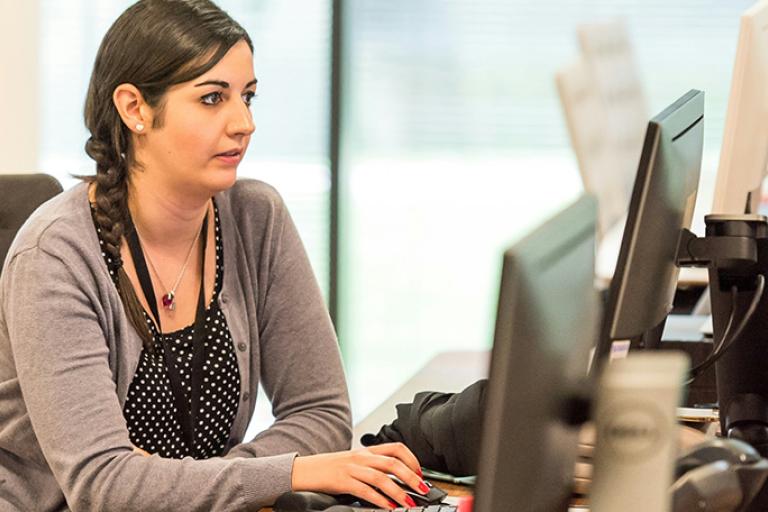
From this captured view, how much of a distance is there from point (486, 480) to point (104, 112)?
3.59ft

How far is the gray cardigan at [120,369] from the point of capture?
1524 millimetres

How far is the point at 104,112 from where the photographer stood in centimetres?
179

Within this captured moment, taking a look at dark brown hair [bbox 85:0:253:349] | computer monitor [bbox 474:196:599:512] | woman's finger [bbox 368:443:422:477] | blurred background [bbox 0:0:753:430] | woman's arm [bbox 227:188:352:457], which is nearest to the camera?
computer monitor [bbox 474:196:599:512]

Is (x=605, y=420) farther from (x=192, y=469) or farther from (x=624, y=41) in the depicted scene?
(x=624, y=41)

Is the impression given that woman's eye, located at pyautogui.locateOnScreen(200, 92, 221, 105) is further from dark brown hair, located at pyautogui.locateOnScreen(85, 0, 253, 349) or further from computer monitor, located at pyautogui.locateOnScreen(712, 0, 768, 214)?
computer monitor, located at pyautogui.locateOnScreen(712, 0, 768, 214)

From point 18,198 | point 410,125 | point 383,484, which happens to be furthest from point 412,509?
point 410,125

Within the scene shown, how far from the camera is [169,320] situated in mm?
1781

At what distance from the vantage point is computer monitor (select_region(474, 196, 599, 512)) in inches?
34.2

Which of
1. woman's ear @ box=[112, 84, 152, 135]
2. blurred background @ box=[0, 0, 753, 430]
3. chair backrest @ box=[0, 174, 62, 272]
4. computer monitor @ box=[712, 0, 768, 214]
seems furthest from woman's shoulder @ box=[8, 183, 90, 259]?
blurred background @ box=[0, 0, 753, 430]

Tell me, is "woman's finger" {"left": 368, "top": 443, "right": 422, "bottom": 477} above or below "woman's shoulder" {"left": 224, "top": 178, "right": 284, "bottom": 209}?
below

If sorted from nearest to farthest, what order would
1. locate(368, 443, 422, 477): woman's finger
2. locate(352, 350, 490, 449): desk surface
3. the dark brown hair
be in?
locate(368, 443, 422, 477): woman's finger → the dark brown hair → locate(352, 350, 490, 449): desk surface

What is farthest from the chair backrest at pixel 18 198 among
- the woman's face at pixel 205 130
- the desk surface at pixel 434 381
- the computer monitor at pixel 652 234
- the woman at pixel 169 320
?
the computer monitor at pixel 652 234

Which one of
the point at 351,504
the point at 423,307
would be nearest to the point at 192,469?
the point at 351,504

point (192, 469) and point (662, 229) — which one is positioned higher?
point (662, 229)
